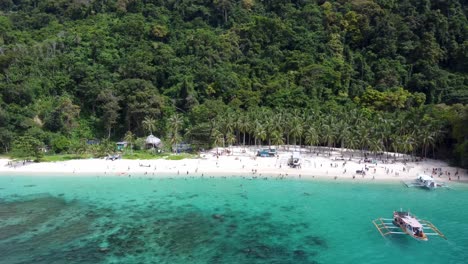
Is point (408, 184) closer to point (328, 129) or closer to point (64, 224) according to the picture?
point (328, 129)

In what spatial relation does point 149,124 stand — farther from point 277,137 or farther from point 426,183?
point 426,183

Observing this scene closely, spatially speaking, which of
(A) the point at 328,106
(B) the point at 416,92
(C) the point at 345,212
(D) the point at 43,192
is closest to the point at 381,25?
(B) the point at 416,92

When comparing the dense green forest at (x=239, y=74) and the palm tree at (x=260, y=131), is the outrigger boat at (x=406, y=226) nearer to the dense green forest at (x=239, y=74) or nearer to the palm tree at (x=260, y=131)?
the dense green forest at (x=239, y=74)

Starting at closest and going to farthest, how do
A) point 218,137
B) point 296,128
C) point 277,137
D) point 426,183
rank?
point 426,183 < point 218,137 < point 277,137 < point 296,128

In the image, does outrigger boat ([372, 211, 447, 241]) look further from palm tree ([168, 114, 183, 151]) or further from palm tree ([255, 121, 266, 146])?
palm tree ([168, 114, 183, 151])

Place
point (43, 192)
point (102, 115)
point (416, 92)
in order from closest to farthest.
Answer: point (43, 192)
point (102, 115)
point (416, 92)

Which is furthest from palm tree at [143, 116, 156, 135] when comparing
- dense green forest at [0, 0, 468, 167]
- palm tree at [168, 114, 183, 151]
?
palm tree at [168, 114, 183, 151]

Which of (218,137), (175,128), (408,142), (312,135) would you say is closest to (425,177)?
(408,142)
